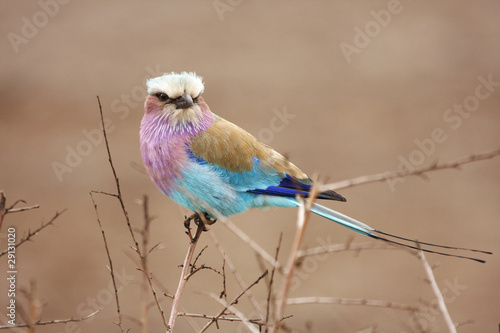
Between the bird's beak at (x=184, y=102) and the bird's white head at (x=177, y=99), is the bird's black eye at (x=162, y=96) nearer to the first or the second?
the bird's white head at (x=177, y=99)

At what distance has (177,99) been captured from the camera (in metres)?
3.87

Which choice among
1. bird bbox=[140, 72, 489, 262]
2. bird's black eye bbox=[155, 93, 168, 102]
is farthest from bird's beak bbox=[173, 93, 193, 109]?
bird's black eye bbox=[155, 93, 168, 102]

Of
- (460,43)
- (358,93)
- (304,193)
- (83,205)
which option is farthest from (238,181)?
(460,43)

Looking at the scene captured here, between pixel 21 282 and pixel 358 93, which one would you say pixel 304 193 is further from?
pixel 358 93

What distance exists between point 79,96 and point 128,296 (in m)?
6.67

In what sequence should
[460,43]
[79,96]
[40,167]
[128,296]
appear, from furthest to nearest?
[460,43] → [79,96] → [40,167] → [128,296]

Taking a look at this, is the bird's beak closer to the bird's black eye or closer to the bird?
the bird

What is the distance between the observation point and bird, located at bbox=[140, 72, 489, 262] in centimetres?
391

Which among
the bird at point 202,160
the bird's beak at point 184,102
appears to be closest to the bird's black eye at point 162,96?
the bird at point 202,160

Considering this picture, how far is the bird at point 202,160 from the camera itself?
3914 millimetres

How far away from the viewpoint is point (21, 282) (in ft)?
33.8

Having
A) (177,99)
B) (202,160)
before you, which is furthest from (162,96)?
(202,160)

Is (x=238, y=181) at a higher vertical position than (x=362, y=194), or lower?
lower

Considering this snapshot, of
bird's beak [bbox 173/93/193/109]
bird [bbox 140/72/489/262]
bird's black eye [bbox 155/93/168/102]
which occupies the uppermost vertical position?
bird's black eye [bbox 155/93/168/102]
